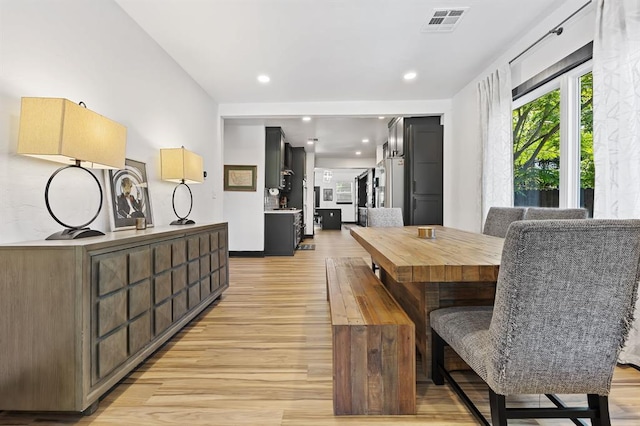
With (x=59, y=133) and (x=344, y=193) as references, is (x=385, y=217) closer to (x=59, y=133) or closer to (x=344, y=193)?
(x=59, y=133)

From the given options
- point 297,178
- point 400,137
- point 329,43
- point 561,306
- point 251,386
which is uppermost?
point 329,43

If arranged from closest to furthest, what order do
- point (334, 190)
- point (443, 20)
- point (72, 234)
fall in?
point (72, 234)
point (443, 20)
point (334, 190)

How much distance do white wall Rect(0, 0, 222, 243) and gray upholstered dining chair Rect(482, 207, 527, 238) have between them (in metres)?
3.08

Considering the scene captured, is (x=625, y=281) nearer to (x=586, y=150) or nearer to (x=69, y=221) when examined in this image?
(x=586, y=150)

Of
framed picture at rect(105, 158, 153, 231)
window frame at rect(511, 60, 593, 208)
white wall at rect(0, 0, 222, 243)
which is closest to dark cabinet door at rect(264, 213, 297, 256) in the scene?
white wall at rect(0, 0, 222, 243)

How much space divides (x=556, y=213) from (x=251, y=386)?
7.29ft

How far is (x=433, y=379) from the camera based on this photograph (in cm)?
174

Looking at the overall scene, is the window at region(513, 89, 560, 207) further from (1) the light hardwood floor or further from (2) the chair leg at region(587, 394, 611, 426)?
(2) the chair leg at region(587, 394, 611, 426)

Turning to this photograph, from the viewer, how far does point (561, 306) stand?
104 centimetres

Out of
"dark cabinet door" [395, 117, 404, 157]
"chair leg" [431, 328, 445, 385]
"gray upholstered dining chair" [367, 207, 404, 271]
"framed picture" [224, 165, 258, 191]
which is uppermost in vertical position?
"dark cabinet door" [395, 117, 404, 157]

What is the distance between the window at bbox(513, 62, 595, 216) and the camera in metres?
2.66

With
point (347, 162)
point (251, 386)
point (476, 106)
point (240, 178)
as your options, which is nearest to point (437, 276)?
point (251, 386)

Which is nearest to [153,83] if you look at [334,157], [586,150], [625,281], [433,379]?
[433,379]

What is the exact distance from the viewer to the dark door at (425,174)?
498cm
